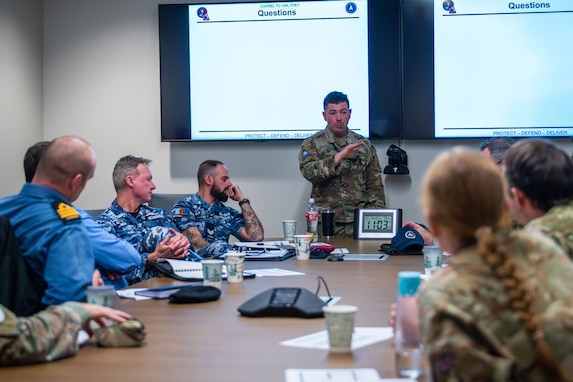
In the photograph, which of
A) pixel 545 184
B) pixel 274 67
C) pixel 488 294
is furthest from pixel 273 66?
pixel 488 294

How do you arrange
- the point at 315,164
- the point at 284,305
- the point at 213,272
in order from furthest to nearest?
1. the point at 315,164
2. the point at 213,272
3. the point at 284,305

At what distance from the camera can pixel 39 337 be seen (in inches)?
57.3

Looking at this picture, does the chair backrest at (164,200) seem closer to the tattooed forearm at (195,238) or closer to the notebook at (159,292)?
the tattooed forearm at (195,238)

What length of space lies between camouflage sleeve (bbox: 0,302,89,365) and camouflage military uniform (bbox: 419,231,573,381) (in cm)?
80

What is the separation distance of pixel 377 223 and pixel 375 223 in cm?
1

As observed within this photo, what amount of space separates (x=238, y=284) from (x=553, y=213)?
1.17 m

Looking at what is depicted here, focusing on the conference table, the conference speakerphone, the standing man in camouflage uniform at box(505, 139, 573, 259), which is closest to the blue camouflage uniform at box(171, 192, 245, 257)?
the conference table

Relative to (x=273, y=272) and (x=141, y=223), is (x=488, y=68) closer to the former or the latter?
(x=141, y=223)

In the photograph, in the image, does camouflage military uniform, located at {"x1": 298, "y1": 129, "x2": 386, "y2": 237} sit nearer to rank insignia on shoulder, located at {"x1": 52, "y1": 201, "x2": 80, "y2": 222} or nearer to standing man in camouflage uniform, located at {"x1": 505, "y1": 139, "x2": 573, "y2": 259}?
rank insignia on shoulder, located at {"x1": 52, "y1": 201, "x2": 80, "y2": 222}

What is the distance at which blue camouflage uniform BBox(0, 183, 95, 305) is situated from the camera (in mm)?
1965

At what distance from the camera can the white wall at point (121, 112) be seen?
5.50 metres

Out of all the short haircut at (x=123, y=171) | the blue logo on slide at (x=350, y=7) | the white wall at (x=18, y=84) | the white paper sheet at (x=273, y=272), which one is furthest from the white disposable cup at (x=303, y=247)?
the white wall at (x=18, y=84)

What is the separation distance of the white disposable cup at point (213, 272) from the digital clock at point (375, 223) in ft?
6.53

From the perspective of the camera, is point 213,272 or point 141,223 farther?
point 141,223
